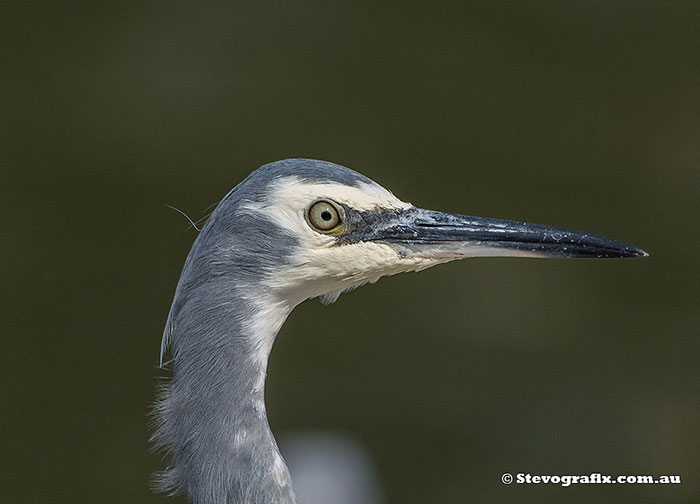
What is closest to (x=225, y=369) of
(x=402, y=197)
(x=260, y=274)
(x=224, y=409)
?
(x=224, y=409)

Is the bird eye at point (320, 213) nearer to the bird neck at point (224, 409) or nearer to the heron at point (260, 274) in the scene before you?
the heron at point (260, 274)

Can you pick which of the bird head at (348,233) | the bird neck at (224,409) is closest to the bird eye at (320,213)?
the bird head at (348,233)

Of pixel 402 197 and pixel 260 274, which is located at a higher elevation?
pixel 402 197

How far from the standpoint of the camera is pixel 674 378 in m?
3.67

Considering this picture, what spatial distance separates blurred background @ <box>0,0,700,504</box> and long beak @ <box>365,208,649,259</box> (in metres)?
1.95

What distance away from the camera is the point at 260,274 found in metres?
1.50

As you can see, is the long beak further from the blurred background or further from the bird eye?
the blurred background

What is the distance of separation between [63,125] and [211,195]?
65 centimetres

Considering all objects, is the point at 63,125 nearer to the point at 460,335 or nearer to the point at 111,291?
the point at 111,291

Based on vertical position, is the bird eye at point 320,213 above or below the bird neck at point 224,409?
above

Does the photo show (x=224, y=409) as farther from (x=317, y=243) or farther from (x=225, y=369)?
(x=317, y=243)

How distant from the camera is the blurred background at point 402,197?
3.37 m

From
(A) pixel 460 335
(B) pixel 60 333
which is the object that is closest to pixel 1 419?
(B) pixel 60 333

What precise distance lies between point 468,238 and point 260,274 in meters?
0.39
